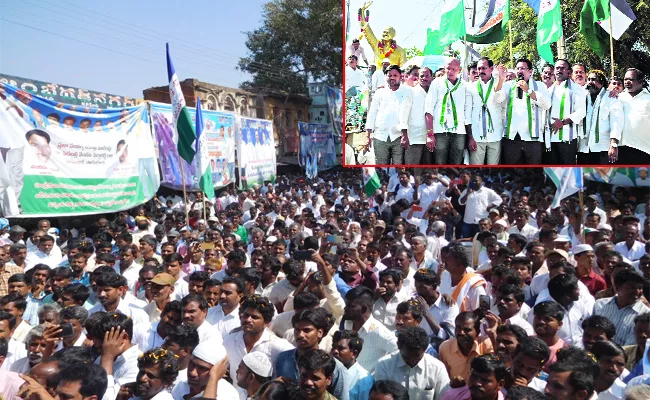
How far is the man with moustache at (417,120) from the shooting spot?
487cm

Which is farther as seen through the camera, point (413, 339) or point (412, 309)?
point (412, 309)

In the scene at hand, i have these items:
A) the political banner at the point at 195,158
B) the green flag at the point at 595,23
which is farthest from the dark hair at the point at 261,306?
the political banner at the point at 195,158

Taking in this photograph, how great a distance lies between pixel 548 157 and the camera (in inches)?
193

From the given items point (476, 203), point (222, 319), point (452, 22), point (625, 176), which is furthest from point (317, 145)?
point (222, 319)

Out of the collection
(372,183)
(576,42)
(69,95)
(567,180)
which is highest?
(576,42)

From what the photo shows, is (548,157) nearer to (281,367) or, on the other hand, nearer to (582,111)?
(582,111)

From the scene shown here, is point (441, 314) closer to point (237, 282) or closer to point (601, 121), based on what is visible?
point (237, 282)

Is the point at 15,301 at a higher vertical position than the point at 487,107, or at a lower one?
lower

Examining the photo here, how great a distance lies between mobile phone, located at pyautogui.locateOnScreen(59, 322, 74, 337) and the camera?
3643 millimetres

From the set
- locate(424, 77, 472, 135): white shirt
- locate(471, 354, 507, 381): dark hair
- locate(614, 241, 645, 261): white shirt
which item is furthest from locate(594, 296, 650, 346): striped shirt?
locate(614, 241, 645, 261): white shirt

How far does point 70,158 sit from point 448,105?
6.69m

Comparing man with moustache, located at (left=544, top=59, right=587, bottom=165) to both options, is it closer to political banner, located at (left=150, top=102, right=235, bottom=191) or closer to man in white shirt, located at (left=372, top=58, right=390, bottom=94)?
man in white shirt, located at (left=372, top=58, right=390, bottom=94)

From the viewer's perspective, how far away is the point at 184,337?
332 centimetres

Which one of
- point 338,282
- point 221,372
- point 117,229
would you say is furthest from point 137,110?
point 221,372
